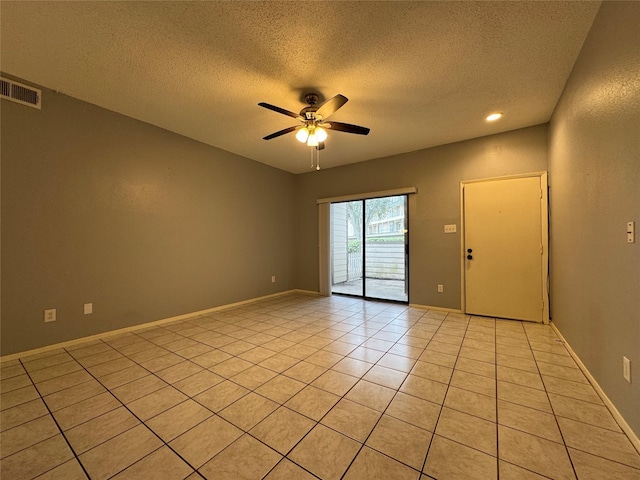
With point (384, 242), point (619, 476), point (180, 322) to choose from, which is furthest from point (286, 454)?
point (384, 242)

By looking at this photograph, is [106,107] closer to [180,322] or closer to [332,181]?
[180,322]

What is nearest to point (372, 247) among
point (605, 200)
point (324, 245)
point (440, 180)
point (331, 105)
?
point (324, 245)

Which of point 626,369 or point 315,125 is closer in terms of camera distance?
point 626,369

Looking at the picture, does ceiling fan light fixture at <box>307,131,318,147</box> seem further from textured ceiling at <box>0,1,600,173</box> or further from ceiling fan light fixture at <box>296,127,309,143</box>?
textured ceiling at <box>0,1,600,173</box>

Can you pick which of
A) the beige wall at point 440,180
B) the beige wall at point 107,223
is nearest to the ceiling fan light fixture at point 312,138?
the beige wall at point 440,180

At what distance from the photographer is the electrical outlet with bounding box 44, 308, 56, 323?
8.56ft

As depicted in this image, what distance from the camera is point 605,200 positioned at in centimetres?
172

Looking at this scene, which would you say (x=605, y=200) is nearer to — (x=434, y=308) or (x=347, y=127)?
(x=347, y=127)

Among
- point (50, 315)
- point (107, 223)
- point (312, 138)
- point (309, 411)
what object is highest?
point (312, 138)

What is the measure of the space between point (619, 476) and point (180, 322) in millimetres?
4147

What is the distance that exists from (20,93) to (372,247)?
533 centimetres

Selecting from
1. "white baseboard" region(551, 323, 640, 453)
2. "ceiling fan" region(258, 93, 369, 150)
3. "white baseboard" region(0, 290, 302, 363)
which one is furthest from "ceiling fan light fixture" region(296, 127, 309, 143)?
"white baseboard" region(551, 323, 640, 453)

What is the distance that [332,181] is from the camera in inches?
210

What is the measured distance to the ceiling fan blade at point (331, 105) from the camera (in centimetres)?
226
